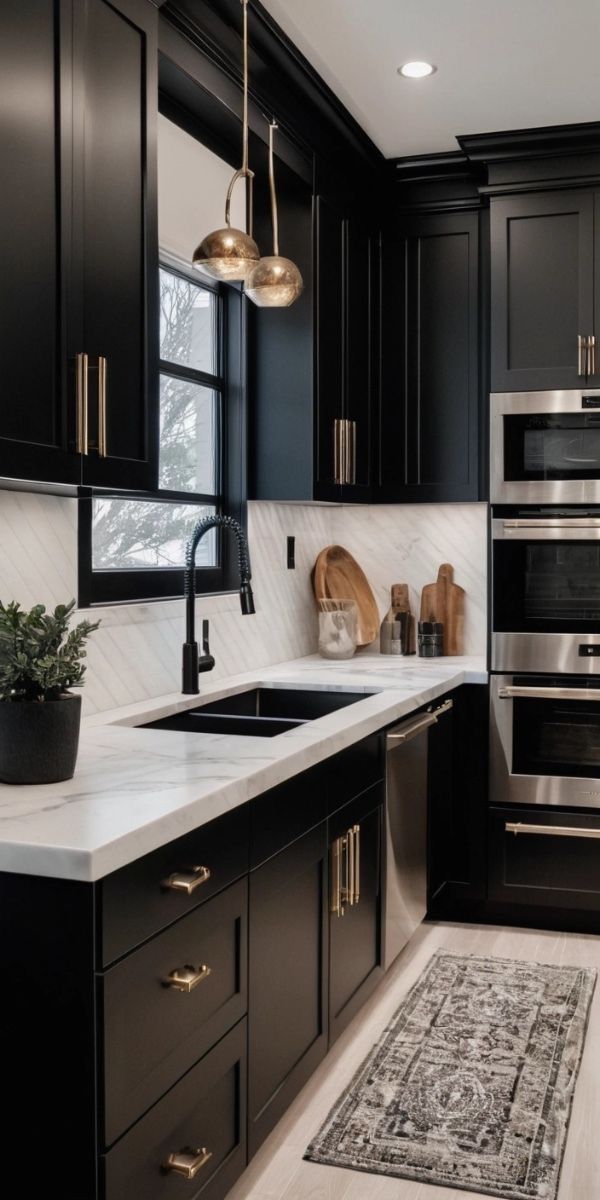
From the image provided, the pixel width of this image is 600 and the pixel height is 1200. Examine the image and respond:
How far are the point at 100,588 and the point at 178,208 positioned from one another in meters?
1.07

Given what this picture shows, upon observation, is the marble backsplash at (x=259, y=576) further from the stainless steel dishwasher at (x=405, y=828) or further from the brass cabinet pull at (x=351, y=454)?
the stainless steel dishwasher at (x=405, y=828)

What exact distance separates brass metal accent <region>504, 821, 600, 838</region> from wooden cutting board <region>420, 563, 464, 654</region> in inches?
29.6

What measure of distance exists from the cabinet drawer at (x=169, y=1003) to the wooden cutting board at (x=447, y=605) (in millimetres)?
2347

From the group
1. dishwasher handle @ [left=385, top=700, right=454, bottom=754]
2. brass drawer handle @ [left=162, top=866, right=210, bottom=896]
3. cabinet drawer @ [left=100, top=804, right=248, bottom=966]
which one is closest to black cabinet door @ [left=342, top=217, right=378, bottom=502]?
dishwasher handle @ [left=385, top=700, right=454, bottom=754]

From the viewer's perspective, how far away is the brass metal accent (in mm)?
3623

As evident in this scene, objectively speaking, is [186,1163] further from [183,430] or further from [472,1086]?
[183,430]

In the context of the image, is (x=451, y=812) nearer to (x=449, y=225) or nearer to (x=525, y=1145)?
(x=525, y=1145)

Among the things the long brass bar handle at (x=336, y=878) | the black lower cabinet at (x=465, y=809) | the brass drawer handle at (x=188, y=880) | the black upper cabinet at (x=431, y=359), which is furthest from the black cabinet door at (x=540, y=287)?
the brass drawer handle at (x=188, y=880)

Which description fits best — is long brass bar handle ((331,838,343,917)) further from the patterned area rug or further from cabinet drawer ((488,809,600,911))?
cabinet drawer ((488,809,600,911))

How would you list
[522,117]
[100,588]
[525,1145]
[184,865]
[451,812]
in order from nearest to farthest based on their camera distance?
1. [184,865]
2. [525,1145]
3. [100,588]
4. [522,117]
5. [451,812]

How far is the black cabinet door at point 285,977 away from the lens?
2045mm

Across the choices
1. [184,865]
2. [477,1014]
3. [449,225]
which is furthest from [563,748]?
[184,865]

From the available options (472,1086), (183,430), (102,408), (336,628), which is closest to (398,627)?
(336,628)

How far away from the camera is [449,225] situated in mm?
3943
